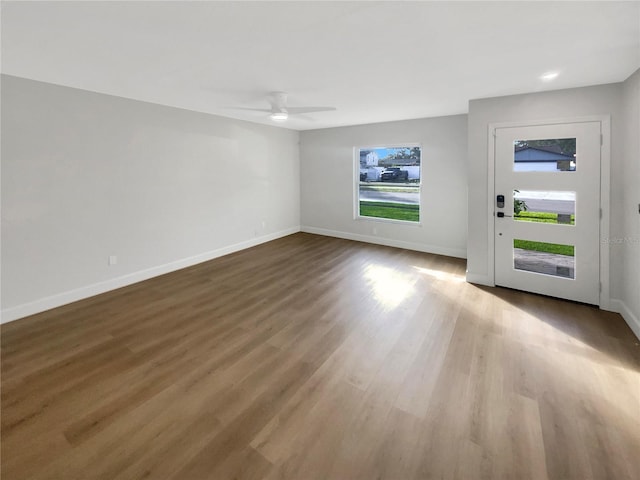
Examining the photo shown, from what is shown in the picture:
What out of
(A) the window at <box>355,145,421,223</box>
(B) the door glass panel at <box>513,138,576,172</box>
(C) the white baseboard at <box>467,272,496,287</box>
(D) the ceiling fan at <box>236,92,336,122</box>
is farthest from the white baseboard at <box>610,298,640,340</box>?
(D) the ceiling fan at <box>236,92,336,122</box>

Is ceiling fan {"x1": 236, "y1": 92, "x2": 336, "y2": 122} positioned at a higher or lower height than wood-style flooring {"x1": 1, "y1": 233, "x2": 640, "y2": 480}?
higher

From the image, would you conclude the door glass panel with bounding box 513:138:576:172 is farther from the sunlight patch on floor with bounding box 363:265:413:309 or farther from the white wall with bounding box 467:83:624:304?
the sunlight patch on floor with bounding box 363:265:413:309

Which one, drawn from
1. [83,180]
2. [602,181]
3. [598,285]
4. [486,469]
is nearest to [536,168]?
[602,181]

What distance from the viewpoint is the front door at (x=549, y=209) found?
353cm

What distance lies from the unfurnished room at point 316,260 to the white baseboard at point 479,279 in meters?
0.02

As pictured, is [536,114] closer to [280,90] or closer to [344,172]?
[280,90]

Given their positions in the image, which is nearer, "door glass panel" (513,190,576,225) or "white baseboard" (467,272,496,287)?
"door glass panel" (513,190,576,225)

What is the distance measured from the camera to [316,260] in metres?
5.50

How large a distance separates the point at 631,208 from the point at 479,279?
1773mm

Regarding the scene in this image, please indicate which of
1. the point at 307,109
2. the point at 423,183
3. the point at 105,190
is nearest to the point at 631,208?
the point at 423,183

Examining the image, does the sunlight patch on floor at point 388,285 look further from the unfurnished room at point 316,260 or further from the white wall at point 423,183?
the white wall at point 423,183

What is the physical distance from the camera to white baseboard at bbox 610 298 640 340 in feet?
9.62

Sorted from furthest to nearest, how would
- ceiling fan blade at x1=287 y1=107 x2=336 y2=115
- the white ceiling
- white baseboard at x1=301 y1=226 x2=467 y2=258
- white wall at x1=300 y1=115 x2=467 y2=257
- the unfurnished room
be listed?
white baseboard at x1=301 y1=226 x2=467 y2=258
white wall at x1=300 y1=115 x2=467 y2=257
ceiling fan blade at x1=287 y1=107 x2=336 y2=115
the white ceiling
the unfurnished room

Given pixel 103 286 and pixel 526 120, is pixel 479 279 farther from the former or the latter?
pixel 103 286
